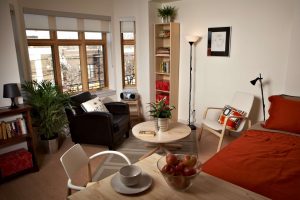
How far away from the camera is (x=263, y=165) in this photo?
6.29ft

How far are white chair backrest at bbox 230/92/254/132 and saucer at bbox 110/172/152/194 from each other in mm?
2462

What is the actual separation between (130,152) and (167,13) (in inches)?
104

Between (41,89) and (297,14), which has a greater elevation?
(297,14)

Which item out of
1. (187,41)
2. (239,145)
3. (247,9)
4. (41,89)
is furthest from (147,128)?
(247,9)

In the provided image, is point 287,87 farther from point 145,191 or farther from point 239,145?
point 145,191

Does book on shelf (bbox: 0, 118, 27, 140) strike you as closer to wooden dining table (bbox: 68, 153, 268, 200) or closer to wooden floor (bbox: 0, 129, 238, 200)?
wooden floor (bbox: 0, 129, 238, 200)

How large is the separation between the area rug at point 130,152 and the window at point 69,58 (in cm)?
162

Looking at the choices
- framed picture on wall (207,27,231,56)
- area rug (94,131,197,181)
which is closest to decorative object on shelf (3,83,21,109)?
area rug (94,131,197,181)

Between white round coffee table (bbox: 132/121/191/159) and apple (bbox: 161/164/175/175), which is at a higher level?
apple (bbox: 161/164/175/175)

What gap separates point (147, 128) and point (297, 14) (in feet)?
8.36

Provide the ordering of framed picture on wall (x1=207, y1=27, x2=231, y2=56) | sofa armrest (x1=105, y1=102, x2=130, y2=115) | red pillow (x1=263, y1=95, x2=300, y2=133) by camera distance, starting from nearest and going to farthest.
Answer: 1. red pillow (x1=263, y1=95, x2=300, y2=133)
2. framed picture on wall (x1=207, y1=27, x2=231, y2=56)
3. sofa armrest (x1=105, y1=102, x2=130, y2=115)

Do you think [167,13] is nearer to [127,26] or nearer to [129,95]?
[127,26]

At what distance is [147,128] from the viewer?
11.2 feet

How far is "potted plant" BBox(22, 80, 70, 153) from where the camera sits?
3375mm
